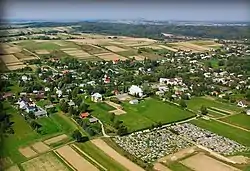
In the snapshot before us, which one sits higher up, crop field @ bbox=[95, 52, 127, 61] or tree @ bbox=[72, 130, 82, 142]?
tree @ bbox=[72, 130, 82, 142]

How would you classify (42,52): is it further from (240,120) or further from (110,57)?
(240,120)

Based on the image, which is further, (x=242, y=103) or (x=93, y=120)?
(x=242, y=103)

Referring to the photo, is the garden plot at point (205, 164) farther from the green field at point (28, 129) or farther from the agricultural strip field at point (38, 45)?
the agricultural strip field at point (38, 45)

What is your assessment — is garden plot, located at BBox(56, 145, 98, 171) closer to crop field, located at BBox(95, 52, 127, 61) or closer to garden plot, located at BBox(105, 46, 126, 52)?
crop field, located at BBox(95, 52, 127, 61)

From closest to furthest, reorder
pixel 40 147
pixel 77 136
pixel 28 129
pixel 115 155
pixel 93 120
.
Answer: pixel 115 155
pixel 40 147
pixel 77 136
pixel 28 129
pixel 93 120

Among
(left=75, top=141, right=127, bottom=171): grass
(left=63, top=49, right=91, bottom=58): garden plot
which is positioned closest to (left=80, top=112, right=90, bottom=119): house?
(left=75, top=141, right=127, bottom=171): grass

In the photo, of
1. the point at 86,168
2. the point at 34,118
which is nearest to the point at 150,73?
the point at 34,118

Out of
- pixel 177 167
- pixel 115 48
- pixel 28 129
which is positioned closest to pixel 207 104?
pixel 177 167
